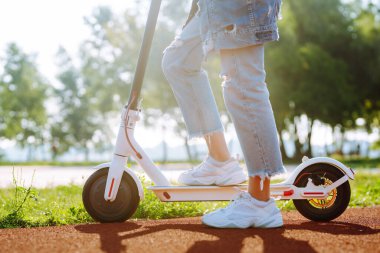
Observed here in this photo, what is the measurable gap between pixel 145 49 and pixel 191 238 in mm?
1440

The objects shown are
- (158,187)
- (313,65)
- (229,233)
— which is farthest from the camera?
(313,65)

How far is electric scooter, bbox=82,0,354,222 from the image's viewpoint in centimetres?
334

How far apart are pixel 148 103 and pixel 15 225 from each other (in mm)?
28969

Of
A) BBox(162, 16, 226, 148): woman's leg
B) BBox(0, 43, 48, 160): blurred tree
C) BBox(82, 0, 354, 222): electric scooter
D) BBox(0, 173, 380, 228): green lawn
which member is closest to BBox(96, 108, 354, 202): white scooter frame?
BBox(82, 0, 354, 222): electric scooter

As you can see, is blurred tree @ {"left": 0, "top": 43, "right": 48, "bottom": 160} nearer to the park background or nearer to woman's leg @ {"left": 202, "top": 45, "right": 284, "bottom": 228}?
the park background

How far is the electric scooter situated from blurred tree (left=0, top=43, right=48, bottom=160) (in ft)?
120

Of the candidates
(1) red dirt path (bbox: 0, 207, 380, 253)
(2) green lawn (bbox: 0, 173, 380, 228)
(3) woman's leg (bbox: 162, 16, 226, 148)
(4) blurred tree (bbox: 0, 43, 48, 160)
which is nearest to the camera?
(1) red dirt path (bbox: 0, 207, 380, 253)

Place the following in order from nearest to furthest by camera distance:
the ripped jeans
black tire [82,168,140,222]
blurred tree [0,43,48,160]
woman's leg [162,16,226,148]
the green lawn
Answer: the ripped jeans, woman's leg [162,16,226,148], black tire [82,168,140,222], the green lawn, blurred tree [0,43,48,160]

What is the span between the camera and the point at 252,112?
108 inches

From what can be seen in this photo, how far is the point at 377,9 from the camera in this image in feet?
100

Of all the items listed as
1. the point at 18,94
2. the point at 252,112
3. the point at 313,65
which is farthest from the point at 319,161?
the point at 18,94

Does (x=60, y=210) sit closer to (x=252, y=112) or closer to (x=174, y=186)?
(x=174, y=186)

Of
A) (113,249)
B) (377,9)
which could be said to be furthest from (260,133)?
(377,9)

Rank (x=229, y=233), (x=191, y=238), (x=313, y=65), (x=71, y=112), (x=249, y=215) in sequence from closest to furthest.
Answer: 1. (x=191, y=238)
2. (x=229, y=233)
3. (x=249, y=215)
4. (x=313, y=65)
5. (x=71, y=112)
